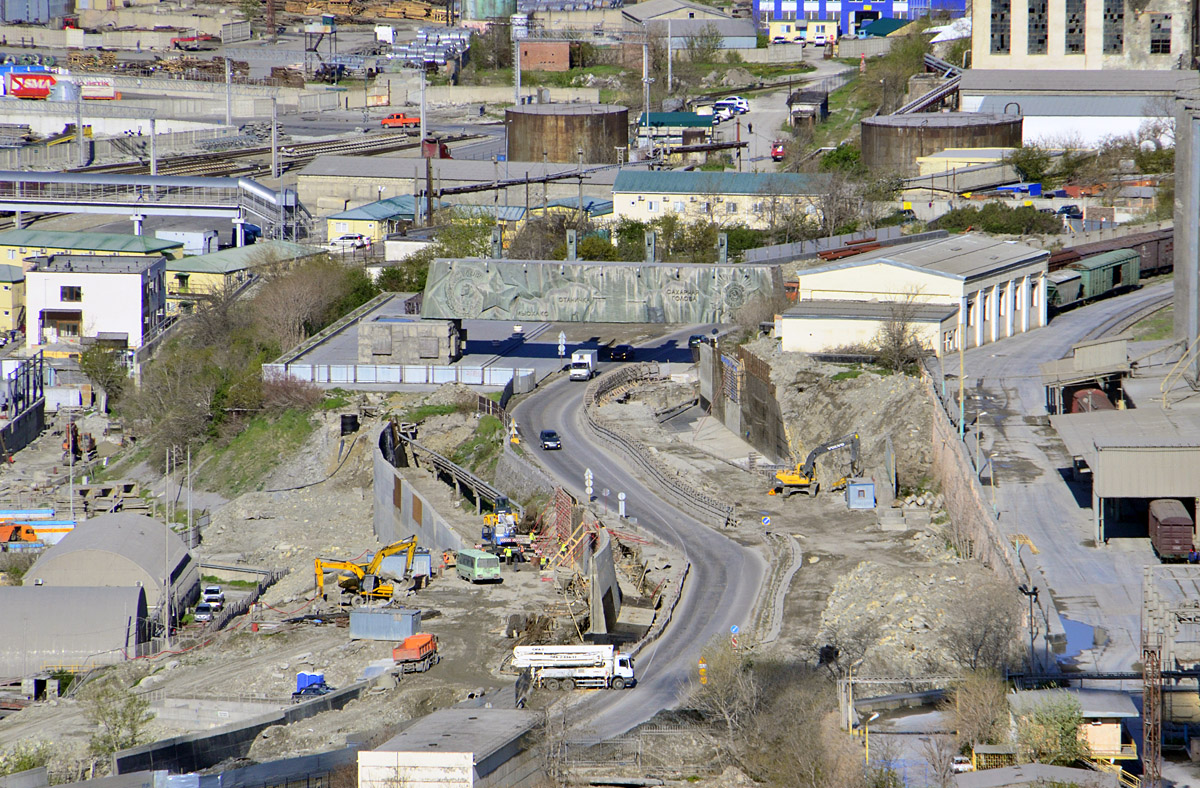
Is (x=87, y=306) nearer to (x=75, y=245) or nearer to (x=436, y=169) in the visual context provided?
(x=75, y=245)

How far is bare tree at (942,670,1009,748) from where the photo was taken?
28.1 m

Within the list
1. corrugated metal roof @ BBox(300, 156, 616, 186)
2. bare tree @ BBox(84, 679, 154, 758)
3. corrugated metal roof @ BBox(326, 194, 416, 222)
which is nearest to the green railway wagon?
corrugated metal roof @ BBox(300, 156, 616, 186)

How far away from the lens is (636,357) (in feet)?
220

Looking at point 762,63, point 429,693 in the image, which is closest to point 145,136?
point 762,63

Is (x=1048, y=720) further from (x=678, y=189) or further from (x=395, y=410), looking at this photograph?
(x=678, y=189)

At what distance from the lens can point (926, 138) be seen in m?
91.9

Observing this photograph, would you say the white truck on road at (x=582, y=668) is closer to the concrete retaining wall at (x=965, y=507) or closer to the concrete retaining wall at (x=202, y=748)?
the concrete retaining wall at (x=202, y=748)

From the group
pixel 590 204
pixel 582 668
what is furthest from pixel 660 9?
pixel 582 668

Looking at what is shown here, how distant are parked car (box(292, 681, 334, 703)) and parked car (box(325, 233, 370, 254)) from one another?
175 ft

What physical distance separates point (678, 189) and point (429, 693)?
2168 inches

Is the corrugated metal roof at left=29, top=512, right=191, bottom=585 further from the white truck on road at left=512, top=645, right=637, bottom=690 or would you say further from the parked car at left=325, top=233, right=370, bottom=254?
the parked car at left=325, top=233, right=370, bottom=254

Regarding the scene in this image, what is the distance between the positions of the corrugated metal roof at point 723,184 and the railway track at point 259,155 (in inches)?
1348

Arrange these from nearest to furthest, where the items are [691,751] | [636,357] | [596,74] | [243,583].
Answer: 1. [691,751]
2. [243,583]
3. [636,357]
4. [596,74]

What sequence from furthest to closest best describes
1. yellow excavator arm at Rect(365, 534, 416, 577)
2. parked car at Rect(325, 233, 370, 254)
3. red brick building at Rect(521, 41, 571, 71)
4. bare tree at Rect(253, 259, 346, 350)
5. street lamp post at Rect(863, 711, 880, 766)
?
red brick building at Rect(521, 41, 571, 71), parked car at Rect(325, 233, 370, 254), bare tree at Rect(253, 259, 346, 350), yellow excavator arm at Rect(365, 534, 416, 577), street lamp post at Rect(863, 711, 880, 766)
